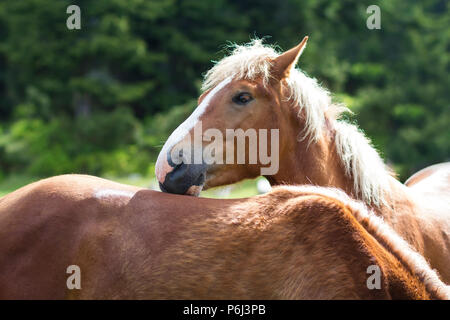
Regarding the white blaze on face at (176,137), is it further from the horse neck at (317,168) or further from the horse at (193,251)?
the horse at (193,251)

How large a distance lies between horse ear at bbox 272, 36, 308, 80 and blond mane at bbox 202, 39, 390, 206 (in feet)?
0.12

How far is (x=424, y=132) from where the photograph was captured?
16.8 meters

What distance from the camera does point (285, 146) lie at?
10.5 feet

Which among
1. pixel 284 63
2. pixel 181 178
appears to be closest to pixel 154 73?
pixel 284 63

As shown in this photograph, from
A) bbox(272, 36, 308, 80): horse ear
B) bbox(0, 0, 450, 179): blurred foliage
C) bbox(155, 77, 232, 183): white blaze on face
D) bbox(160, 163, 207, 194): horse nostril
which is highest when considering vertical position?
bbox(0, 0, 450, 179): blurred foliage

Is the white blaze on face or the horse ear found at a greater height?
the horse ear

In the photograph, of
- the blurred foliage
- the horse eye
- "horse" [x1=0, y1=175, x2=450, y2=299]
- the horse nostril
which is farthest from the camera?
the blurred foliage

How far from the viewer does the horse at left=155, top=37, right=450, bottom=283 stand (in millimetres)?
3043

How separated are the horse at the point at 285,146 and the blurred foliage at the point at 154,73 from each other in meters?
11.6

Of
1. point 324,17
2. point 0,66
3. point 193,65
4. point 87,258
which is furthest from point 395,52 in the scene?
point 87,258

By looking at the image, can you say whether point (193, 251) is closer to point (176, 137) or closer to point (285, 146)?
point (176, 137)

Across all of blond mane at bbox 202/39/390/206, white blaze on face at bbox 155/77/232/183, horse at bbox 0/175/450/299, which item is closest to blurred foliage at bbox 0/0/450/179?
blond mane at bbox 202/39/390/206

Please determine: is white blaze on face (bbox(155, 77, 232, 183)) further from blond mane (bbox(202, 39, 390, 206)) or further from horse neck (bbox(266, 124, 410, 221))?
horse neck (bbox(266, 124, 410, 221))

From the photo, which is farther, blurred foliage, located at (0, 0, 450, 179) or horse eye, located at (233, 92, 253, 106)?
blurred foliage, located at (0, 0, 450, 179)
